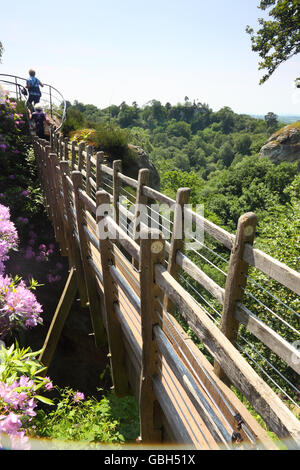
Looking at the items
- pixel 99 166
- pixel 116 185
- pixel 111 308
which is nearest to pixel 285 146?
pixel 99 166

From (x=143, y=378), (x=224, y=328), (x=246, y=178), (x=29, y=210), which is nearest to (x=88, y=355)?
(x=29, y=210)

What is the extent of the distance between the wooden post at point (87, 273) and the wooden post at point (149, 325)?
7.45ft

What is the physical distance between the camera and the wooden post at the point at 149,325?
192cm

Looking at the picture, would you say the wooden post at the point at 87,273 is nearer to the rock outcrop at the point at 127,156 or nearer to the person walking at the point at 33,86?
the person walking at the point at 33,86

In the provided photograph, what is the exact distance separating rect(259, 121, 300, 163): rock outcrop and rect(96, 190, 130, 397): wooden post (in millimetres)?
29878

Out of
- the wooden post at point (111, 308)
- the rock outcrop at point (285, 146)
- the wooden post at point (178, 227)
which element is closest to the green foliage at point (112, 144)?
the wooden post at point (111, 308)

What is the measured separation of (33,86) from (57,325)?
745cm

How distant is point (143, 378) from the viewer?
2504mm

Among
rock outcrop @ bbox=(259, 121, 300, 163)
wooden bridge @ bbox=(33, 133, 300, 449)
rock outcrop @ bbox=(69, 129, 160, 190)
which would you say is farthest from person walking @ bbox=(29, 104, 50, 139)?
rock outcrop @ bbox=(259, 121, 300, 163)

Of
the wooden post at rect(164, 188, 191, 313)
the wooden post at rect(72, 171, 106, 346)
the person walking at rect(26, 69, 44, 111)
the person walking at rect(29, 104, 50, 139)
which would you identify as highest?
the person walking at rect(26, 69, 44, 111)

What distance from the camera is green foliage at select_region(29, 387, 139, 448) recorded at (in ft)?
12.2

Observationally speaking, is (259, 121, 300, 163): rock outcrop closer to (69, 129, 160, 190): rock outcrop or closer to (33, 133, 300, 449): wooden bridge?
(69, 129, 160, 190): rock outcrop

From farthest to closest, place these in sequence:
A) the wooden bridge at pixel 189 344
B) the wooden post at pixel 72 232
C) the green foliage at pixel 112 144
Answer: the green foliage at pixel 112 144 → the wooden post at pixel 72 232 → the wooden bridge at pixel 189 344

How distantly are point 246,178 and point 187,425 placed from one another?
101 feet
